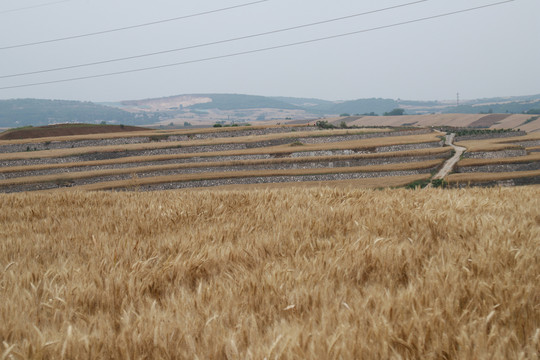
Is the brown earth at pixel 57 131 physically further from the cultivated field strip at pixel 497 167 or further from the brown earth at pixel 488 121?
the brown earth at pixel 488 121

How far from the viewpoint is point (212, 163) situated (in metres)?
63.4

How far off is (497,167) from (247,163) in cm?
3386

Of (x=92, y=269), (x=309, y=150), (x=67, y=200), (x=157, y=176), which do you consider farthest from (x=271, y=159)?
(x=92, y=269)

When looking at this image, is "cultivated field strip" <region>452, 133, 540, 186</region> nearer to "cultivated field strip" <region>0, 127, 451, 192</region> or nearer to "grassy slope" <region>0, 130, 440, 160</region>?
"cultivated field strip" <region>0, 127, 451, 192</region>

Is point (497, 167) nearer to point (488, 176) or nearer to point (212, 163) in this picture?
point (488, 176)

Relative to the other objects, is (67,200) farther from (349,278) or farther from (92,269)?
(349,278)

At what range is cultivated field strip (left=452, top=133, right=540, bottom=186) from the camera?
51188mm

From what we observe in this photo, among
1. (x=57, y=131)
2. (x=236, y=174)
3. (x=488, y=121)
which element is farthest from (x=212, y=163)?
(x=488, y=121)

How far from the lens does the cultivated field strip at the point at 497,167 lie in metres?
51.2

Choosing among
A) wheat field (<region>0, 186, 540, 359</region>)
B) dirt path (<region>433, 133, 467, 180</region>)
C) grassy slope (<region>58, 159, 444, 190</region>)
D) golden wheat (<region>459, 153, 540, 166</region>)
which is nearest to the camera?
wheat field (<region>0, 186, 540, 359</region>)

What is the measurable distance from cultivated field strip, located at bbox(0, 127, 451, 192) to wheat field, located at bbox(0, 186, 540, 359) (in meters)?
46.3

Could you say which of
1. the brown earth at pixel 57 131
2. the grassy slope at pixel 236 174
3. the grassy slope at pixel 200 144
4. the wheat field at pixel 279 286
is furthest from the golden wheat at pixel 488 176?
the brown earth at pixel 57 131

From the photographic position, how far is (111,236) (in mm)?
5137

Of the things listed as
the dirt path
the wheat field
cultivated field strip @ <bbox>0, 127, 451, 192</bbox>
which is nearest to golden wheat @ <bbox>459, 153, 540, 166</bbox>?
the dirt path
